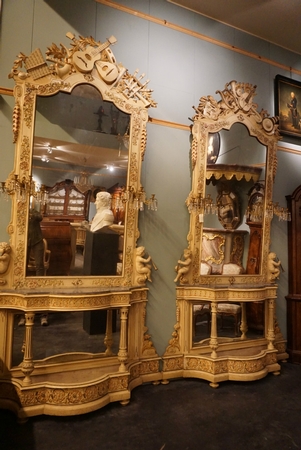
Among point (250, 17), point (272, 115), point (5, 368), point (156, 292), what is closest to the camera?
point (5, 368)

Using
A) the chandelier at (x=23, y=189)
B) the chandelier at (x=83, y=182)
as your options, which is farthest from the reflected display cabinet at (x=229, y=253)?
the chandelier at (x=23, y=189)

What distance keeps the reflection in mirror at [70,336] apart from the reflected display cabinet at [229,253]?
0.70m

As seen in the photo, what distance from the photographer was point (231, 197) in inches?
151

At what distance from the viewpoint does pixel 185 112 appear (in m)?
3.74

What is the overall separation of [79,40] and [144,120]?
3.07 feet

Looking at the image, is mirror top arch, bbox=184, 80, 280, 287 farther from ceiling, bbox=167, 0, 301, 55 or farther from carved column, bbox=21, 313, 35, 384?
carved column, bbox=21, 313, 35, 384

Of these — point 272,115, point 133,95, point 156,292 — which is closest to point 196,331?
point 156,292

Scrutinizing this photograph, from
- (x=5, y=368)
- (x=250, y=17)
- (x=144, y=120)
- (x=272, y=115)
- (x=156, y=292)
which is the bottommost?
(x=5, y=368)

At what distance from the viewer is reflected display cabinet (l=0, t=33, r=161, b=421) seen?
2.77 meters

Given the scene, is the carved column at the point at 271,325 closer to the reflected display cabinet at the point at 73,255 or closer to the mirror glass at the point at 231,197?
the mirror glass at the point at 231,197

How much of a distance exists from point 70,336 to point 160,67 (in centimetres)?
304

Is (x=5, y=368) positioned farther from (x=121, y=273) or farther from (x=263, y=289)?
(x=263, y=289)

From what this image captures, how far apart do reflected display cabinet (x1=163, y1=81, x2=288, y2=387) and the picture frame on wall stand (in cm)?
55

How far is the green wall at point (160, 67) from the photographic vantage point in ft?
10.1
